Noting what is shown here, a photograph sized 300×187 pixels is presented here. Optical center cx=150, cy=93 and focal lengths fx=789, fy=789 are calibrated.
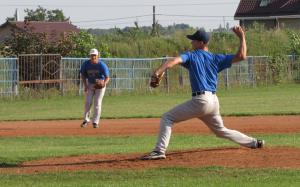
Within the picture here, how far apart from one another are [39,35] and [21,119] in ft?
49.9

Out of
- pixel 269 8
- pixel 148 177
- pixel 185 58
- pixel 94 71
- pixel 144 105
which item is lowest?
pixel 144 105

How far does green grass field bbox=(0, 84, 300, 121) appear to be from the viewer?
2467 centimetres

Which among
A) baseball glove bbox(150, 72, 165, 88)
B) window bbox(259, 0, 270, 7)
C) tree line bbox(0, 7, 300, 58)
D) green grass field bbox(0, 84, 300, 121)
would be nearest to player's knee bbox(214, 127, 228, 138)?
baseball glove bbox(150, 72, 165, 88)

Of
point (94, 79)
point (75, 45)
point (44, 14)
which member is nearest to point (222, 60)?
point (94, 79)

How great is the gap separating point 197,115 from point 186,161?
773mm

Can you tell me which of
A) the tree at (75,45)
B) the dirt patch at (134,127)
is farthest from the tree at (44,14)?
the dirt patch at (134,127)

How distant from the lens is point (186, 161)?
461 inches

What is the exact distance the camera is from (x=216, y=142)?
15.6 meters

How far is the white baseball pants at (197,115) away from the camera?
11.3 m

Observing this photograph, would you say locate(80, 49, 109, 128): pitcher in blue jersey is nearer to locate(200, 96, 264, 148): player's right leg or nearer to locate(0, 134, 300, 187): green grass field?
locate(0, 134, 300, 187): green grass field

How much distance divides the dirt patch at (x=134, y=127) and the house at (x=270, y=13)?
150 feet

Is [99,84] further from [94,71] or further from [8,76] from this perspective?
[8,76]

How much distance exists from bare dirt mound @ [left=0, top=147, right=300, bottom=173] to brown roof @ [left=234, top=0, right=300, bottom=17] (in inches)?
2214

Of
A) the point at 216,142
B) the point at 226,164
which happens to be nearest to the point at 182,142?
the point at 216,142
